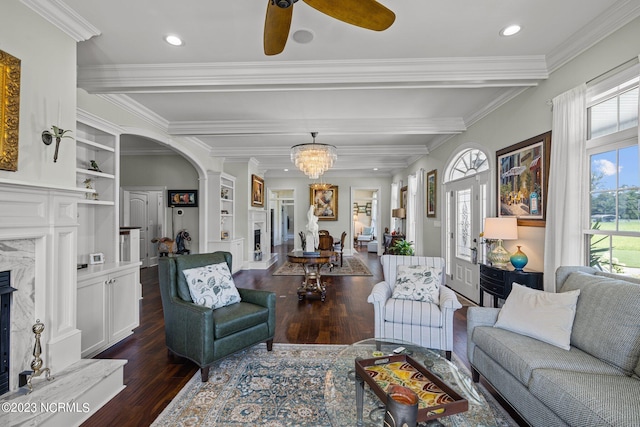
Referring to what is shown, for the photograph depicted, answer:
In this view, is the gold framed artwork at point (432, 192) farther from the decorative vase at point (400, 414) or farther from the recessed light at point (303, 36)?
the decorative vase at point (400, 414)

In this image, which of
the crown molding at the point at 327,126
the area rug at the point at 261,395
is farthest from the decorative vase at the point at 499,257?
the crown molding at the point at 327,126

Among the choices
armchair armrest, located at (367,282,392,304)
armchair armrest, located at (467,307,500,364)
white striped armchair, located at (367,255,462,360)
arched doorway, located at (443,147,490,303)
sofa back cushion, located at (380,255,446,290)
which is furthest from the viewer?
arched doorway, located at (443,147,490,303)

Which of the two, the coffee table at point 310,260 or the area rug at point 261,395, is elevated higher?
the coffee table at point 310,260

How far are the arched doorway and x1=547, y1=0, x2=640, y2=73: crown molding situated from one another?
1588 mm

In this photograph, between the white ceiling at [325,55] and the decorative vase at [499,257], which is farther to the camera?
the decorative vase at [499,257]

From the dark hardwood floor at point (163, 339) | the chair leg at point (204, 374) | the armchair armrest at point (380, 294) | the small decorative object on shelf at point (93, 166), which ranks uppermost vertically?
the small decorative object on shelf at point (93, 166)

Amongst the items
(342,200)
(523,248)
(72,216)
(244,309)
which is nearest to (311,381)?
(244,309)

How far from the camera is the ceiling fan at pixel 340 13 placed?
1.60 m

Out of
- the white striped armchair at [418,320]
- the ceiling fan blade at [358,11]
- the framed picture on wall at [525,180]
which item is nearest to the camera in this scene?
the ceiling fan blade at [358,11]

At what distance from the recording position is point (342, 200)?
395 inches

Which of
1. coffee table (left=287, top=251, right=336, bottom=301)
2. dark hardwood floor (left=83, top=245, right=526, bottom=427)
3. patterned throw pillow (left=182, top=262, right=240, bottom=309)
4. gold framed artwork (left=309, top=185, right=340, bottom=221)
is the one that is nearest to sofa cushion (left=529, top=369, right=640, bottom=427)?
dark hardwood floor (left=83, top=245, right=526, bottom=427)

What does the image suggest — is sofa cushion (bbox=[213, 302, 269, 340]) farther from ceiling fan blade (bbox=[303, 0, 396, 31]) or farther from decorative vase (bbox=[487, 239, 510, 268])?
decorative vase (bbox=[487, 239, 510, 268])

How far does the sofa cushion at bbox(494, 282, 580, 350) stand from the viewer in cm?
200

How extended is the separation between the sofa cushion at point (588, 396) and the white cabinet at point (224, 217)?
5747 mm
